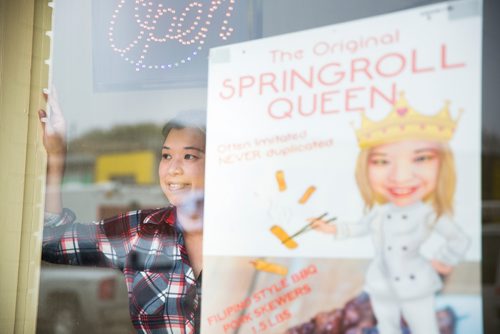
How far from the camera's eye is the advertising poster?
1.66 meters

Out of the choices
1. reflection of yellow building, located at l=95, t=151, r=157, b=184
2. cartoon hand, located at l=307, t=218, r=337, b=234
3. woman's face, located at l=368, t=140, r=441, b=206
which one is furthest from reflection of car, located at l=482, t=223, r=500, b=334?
reflection of yellow building, located at l=95, t=151, r=157, b=184

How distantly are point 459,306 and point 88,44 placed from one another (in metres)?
1.53

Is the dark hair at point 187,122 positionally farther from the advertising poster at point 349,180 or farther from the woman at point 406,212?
the woman at point 406,212

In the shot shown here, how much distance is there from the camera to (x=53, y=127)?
2.33 metres

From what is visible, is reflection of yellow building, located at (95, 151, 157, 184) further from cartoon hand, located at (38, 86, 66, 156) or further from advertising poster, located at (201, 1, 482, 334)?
advertising poster, located at (201, 1, 482, 334)

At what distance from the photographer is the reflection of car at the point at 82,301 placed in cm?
213

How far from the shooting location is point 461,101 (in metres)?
1.66

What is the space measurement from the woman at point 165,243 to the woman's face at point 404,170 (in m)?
0.55

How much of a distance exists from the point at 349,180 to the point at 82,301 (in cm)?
102

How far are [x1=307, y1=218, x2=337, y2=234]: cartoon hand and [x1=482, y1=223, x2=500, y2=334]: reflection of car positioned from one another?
0.39 meters

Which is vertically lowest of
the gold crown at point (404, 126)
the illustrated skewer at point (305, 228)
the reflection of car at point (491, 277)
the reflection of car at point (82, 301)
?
the reflection of car at point (82, 301)

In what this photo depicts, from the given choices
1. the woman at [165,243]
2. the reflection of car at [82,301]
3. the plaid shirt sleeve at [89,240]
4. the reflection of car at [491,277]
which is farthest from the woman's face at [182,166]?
the reflection of car at [491,277]

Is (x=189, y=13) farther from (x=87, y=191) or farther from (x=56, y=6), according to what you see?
(x=87, y=191)

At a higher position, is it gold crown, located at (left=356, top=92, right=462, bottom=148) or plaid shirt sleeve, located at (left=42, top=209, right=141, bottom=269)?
gold crown, located at (left=356, top=92, right=462, bottom=148)
